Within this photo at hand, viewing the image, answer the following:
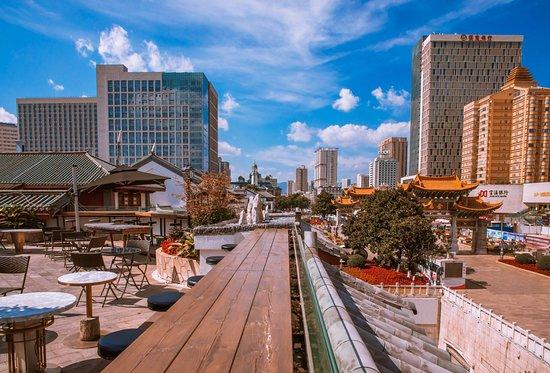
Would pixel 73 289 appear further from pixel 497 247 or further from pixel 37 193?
pixel 497 247

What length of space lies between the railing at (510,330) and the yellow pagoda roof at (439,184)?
52.6 feet

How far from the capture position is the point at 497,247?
105 ft

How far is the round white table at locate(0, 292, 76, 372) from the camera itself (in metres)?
2.93

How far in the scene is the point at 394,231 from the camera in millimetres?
17812

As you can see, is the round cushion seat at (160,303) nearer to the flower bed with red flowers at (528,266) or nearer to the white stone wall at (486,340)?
the white stone wall at (486,340)

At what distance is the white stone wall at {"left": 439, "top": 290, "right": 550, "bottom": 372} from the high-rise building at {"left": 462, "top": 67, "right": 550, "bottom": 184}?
56927 mm

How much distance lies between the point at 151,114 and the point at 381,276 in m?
79.6

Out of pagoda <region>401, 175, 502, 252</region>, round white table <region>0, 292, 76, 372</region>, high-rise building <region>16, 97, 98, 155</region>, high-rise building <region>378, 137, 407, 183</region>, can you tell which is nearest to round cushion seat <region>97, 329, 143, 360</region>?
round white table <region>0, 292, 76, 372</region>

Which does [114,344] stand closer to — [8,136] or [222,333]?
[222,333]

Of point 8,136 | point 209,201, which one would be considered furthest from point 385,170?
point 8,136

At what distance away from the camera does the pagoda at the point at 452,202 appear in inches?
1099

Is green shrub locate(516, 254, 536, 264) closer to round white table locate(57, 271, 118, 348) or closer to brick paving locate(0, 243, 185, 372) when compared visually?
brick paving locate(0, 243, 185, 372)

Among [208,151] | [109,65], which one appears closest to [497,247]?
[208,151]

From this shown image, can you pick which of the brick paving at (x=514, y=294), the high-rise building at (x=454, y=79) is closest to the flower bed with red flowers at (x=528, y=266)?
the brick paving at (x=514, y=294)
